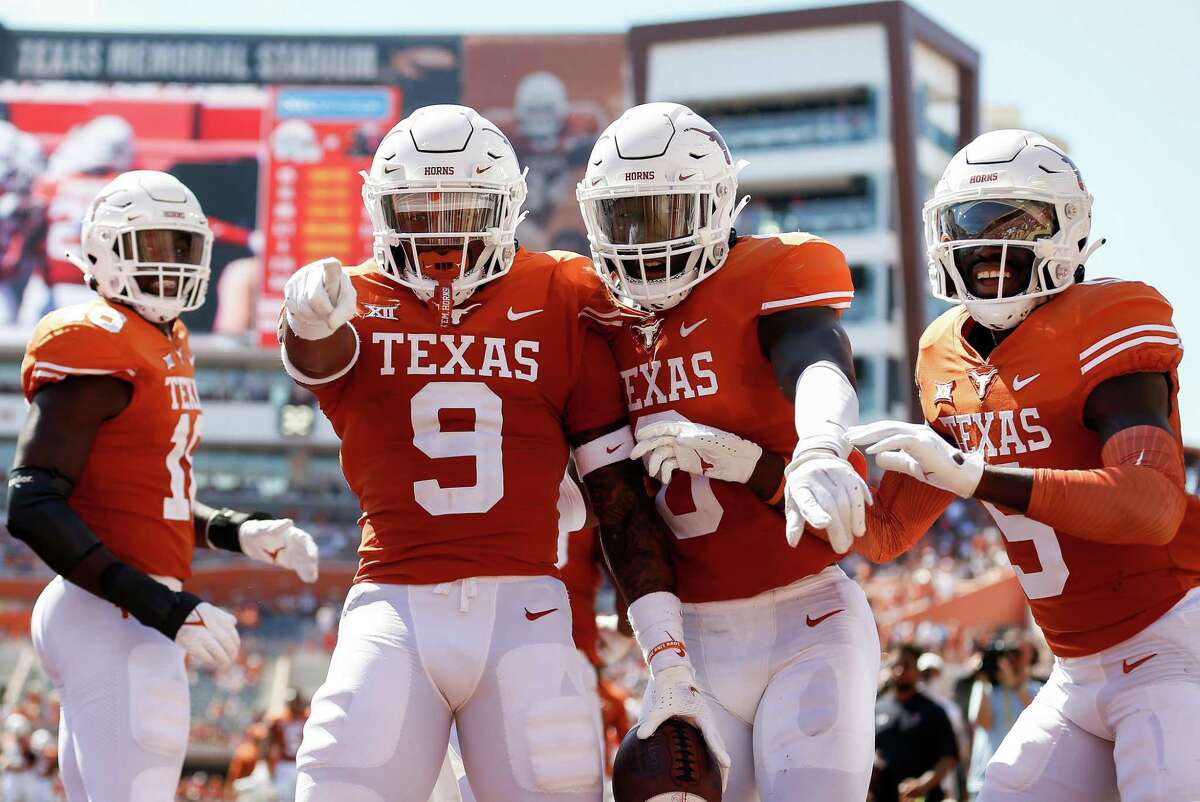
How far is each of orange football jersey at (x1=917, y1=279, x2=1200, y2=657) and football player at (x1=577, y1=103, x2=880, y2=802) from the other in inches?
15.4

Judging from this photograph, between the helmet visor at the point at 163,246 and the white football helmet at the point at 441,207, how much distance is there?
1.36 metres

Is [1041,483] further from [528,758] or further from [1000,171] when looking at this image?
[528,758]

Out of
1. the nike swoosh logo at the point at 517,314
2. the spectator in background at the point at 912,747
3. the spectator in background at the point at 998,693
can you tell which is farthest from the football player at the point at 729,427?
the spectator in background at the point at 998,693

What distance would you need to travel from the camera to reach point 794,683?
10.3ft

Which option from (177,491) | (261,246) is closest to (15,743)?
(177,491)

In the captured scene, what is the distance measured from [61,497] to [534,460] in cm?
156

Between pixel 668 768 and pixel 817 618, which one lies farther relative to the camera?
pixel 817 618

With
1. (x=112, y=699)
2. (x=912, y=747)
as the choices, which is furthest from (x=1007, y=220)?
(x=912, y=747)

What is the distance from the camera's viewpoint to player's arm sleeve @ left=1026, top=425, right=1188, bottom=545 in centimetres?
308

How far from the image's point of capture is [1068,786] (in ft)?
11.0

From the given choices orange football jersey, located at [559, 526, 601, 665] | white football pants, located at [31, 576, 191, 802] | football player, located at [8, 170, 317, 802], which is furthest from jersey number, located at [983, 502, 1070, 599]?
white football pants, located at [31, 576, 191, 802]

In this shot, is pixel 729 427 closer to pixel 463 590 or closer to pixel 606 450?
pixel 606 450

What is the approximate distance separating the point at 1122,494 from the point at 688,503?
0.98m

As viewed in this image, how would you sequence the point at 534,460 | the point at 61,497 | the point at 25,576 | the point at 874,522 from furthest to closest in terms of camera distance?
the point at 25,576 < the point at 61,497 < the point at 874,522 < the point at 534,460
